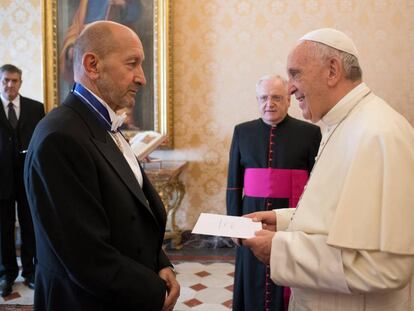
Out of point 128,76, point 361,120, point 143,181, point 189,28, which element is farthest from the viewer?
point 189,28

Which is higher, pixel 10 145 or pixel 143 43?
pixel 143 43

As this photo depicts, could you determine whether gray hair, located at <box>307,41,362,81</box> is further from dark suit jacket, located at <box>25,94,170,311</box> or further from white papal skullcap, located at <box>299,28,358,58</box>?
dark suit jacket, located at <box>25,94,170,311</box>

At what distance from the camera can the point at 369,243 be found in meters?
1.34

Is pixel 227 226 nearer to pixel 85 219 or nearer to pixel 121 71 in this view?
pixel 85 219

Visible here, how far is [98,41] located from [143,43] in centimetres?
375

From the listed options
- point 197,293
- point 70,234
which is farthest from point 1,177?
point 70,234

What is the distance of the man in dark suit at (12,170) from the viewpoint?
13.0 feet

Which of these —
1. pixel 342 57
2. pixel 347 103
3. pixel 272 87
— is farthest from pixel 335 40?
pixel 272 87

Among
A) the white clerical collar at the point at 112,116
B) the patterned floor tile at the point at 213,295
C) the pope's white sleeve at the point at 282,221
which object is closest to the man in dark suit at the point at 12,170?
the patterned floor tile at the point at 213,295

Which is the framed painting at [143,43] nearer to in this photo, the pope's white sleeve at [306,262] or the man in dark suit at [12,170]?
the man in dark suit at [12,170]

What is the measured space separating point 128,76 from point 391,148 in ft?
3.28

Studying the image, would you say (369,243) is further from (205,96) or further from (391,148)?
(205,96)

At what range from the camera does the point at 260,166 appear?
3043mm

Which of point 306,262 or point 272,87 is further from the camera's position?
point 272,87
